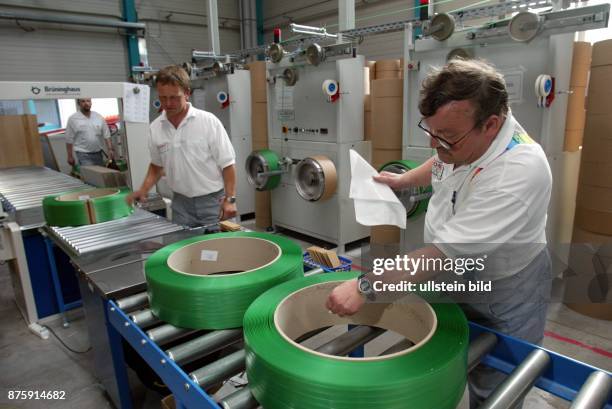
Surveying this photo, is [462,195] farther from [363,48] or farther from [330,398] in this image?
[363,48]

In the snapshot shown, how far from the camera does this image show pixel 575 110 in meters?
2.68

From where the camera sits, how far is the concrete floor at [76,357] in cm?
200

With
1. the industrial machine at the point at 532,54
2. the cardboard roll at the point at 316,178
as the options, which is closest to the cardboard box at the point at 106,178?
the cardboard roll at the point at 316,178

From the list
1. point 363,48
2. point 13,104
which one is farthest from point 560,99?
point 13,104

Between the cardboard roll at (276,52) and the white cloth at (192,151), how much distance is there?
1686mm

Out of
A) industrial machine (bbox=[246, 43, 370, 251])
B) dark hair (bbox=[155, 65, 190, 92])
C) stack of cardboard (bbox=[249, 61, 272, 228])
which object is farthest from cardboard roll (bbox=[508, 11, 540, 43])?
stack of cardboard (bbox=[249, 61, 272, 228])

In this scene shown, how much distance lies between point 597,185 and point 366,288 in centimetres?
222

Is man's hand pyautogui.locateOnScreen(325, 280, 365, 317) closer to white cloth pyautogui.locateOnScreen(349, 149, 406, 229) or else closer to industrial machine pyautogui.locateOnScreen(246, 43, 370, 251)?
white cloth pyautogui.locateOnScreen(349, 149, 406, 229)

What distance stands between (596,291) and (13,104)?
6.96 metres

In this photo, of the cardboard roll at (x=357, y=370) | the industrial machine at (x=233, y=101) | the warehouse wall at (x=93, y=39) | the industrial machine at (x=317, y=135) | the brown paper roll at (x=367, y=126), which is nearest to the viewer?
the cardboard roll at (x=357, y=370)

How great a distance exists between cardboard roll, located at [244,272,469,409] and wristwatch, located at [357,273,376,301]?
14 centimetres

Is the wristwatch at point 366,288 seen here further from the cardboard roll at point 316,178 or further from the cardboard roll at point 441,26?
the cardboard roll at point 316,178

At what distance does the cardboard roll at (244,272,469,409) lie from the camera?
768mm

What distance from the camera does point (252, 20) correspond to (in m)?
8.43
